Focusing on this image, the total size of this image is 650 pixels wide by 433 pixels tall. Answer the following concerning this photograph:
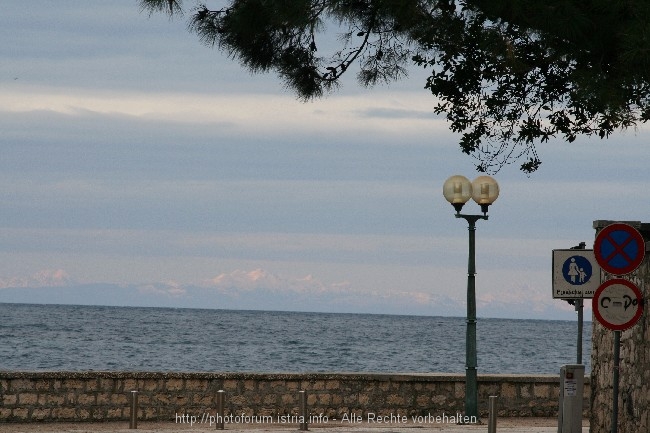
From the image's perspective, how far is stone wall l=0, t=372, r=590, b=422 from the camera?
17875mm

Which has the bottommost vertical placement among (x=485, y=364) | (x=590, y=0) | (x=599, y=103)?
(x=485, y=364)

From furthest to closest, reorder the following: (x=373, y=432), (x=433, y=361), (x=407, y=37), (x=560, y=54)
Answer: (x=433, y=361), (x=373, y=432), (x=407, y=37), (x=560, y=54)

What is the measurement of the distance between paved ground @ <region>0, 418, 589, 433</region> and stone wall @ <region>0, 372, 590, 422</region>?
26 cm

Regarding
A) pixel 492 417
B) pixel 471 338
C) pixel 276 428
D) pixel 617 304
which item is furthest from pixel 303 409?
pixel 617 304

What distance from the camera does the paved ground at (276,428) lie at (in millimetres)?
17016

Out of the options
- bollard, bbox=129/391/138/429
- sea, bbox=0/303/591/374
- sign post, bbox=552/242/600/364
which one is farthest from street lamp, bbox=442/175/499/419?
sea, bbox=0/303/591/374

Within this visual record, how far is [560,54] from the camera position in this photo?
12.6 metres

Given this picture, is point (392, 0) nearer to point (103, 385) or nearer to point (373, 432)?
point (373, 432)

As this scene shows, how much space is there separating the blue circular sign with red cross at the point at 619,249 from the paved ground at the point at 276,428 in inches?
169

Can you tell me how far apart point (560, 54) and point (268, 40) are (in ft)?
10.9

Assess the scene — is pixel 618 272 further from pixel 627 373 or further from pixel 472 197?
pixel 472 197

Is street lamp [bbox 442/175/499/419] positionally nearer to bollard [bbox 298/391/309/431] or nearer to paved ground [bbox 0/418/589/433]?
paved ground [bbox 0/418/589/433]

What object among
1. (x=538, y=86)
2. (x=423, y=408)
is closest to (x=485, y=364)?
(x=423, y=408)

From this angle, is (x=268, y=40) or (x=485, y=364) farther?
(x=485, y=364)
